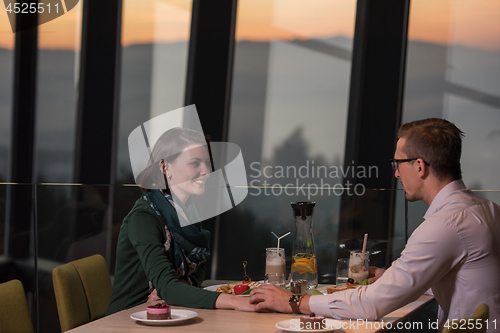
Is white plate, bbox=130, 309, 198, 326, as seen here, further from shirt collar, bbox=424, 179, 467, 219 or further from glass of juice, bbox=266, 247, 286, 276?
shirt collar, bbox=424, 179, 467, 219

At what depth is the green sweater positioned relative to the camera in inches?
67.4

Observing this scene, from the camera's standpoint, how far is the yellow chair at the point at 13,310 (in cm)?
171

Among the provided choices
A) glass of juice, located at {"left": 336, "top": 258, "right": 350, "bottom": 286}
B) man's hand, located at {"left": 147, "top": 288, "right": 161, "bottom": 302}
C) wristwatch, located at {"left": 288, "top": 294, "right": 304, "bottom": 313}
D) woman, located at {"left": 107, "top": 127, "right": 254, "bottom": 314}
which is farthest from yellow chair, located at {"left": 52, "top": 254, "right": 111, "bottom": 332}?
glass of juice, located at {"left": 336, "top": 258, "right": 350, "bottom": 286}

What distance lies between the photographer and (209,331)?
1.41 metres

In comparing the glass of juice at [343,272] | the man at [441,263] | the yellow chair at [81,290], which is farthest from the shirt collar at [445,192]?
the yellow chair at [81,290]

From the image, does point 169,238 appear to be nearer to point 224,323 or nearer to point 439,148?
point 224,323

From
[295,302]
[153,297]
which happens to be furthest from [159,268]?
[295,302]

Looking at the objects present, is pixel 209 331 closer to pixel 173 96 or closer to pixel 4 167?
pixel 173 96

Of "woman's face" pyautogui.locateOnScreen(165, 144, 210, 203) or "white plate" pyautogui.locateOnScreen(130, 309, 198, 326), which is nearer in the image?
"white plate" pyautogui.locateOnScreen(130, 309, 198, 326)

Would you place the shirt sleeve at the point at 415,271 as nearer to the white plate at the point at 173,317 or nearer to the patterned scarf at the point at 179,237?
the white plate at the point at 173,317

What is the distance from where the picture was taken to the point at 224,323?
4.90ft

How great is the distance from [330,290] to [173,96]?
9.66 ft

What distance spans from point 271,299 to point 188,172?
755 millimetres

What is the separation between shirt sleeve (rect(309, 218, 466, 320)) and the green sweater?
51 centimetres
